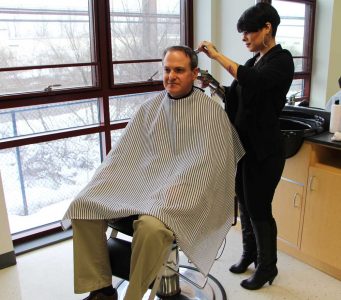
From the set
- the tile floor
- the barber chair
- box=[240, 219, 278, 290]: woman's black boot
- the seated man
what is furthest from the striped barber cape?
the tile floor

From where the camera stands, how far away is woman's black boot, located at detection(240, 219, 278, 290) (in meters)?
1.86

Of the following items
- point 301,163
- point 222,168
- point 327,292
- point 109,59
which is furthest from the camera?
point 109,59

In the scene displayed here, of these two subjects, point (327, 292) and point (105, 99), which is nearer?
point (327, 292)

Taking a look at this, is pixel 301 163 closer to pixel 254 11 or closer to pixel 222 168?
pixel 222 168

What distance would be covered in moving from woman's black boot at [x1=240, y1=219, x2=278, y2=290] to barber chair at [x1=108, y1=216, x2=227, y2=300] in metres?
0.17

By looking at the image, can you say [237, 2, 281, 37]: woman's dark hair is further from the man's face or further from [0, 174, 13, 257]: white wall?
[0, 174, 13, 257]: white wall

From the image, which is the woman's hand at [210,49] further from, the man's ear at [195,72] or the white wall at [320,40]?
the white wall at [320,40]

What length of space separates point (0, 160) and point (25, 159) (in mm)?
152

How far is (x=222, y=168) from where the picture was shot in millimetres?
1652

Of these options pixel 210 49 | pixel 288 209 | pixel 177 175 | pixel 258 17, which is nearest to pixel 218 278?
pixel 288 209

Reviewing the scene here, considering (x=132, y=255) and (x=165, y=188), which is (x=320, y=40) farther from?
(x=132, y=255)

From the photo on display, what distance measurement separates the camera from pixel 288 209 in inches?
86.7

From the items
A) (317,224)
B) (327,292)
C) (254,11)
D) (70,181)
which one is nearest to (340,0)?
(254,11)

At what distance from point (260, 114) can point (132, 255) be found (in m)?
0.84
